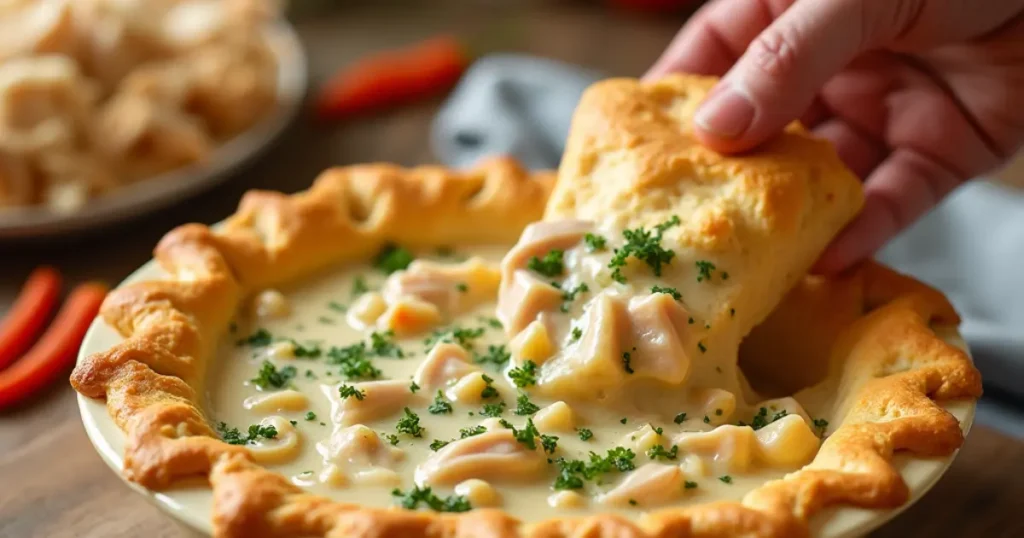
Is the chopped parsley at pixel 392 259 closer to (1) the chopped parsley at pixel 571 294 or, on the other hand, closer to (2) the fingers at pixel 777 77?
(1) the chopped parsley at pixel 571 294

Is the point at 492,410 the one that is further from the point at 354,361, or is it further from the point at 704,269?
the point at 704,269

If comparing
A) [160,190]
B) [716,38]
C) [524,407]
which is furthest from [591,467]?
[160,190]

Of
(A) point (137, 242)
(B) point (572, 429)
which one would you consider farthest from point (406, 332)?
(A) point (137, 242)

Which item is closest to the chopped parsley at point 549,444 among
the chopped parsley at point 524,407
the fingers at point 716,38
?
the chopped parsley at point 524,407

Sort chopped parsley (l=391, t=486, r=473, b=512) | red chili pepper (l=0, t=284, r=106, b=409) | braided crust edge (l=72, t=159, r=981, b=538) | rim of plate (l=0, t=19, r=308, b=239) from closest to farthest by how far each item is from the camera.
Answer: braided crust edge (l=72, t=159, r=981, b=538)
chopped parsley (l=391, t=486, r=473, b=512)
red chili pepper (l=0, t=284, r=106, b=409)
rim of plate (l=0, t=19, r=308, b=239)

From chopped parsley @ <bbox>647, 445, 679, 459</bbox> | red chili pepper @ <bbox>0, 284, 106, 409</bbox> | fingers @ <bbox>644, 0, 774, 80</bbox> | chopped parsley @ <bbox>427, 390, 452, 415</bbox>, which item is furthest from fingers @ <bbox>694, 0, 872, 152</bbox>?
red chili pepper @ <bbox>0, 284, 106, 409</bbox>

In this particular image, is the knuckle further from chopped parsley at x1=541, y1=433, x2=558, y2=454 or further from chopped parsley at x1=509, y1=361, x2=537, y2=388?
chopped parsley at x1=541, y1=433, x2=558, y2=454
